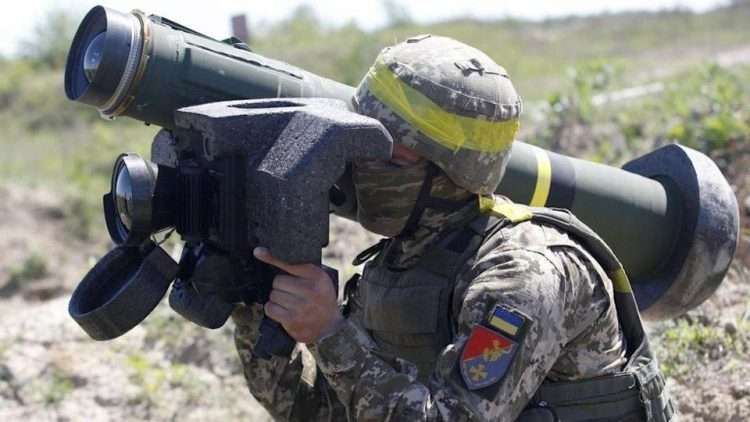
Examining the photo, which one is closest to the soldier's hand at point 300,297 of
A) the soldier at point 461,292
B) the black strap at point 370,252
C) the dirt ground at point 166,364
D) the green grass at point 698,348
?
the soldier at point 461,292

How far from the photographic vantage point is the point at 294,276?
242 centimetres

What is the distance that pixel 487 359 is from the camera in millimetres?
2426

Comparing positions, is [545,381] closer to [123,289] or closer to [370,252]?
[370,252]

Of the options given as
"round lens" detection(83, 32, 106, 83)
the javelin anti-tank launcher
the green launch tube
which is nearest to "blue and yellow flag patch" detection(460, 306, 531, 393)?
the javelin anti-tank launcher

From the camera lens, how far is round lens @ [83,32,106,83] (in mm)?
3113

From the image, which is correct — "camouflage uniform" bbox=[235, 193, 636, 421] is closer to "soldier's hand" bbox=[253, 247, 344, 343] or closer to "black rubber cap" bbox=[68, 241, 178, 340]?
"soldier's hand" bbox=[253, 247, 344, 343]

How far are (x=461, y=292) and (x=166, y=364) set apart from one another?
3204 millimetres

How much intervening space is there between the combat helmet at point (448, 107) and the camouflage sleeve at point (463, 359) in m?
0.27

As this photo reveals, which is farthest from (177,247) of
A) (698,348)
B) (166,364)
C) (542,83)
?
(542,83)

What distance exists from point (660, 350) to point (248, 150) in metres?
2.39

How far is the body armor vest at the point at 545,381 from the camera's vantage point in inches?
106

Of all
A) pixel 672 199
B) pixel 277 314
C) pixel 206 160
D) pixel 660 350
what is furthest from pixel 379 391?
pixel 660 350

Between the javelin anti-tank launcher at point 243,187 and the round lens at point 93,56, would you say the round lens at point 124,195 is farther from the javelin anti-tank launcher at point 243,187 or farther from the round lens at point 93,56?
the round lens at point 93,56

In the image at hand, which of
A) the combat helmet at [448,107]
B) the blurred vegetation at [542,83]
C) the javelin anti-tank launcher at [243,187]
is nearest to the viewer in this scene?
the javelin anti-tank launcher at [243,187]
